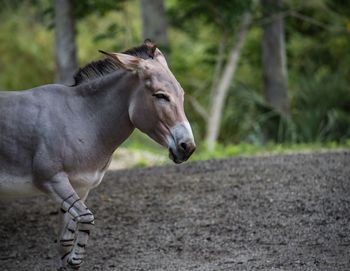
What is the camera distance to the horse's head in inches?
209

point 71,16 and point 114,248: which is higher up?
point 71,16

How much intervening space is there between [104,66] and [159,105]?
0.74 meters

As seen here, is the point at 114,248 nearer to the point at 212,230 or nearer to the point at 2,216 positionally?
the point at 212,230

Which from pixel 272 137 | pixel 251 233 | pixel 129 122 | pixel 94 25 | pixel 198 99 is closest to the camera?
pixel 129 122

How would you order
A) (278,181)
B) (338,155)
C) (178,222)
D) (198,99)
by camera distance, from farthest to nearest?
(198,99) → (338,155) → (278,181) → (178,222)

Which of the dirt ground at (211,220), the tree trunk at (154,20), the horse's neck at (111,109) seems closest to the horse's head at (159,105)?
the horse's neck at (111,109)

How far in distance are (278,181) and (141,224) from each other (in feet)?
5.20

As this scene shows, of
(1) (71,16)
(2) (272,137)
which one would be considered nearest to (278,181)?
(1) (71,16)

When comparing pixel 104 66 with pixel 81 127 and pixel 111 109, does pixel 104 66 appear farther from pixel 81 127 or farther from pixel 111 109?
pixel 81 127

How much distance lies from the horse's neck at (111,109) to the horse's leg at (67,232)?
457 mm

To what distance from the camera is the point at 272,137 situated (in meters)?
13.5

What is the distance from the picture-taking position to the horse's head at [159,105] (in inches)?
209

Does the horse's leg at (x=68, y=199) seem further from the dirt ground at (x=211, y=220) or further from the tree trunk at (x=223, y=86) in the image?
the tree trunk at (x=223, y=86)

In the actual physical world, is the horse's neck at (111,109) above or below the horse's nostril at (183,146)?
Answer: above
